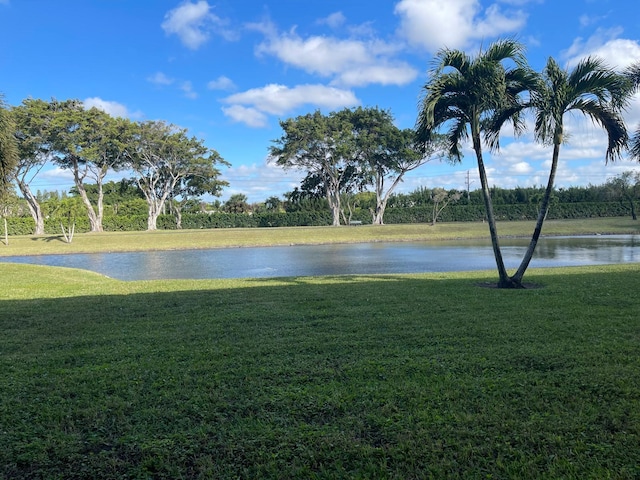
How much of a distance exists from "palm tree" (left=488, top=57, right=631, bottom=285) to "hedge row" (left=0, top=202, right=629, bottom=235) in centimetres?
4490

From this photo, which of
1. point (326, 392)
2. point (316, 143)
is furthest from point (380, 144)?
point (326, 392)

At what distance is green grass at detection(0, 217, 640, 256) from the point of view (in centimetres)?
3062

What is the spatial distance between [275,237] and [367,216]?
2488 centimetres

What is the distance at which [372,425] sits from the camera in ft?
10.3

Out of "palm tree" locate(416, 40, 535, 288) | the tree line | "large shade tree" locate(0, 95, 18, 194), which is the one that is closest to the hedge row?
the tree line

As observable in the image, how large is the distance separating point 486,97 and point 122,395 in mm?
9024

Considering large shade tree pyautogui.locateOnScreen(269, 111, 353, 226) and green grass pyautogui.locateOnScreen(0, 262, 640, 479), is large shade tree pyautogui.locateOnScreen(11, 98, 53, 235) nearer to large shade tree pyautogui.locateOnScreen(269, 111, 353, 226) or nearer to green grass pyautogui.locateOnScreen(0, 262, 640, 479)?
large shade tree pyautogui.locateOnScreen(269, 111, 353, 226)

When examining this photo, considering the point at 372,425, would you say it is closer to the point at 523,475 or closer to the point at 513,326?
the point at 523,475

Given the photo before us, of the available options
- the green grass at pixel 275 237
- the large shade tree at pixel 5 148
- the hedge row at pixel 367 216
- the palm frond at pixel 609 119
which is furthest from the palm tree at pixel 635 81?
the hedge row at pixel 367 216

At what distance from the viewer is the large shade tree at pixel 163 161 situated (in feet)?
146

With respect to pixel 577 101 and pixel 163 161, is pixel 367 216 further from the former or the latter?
pixel 577 101

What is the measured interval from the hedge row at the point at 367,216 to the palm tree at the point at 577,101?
147 ft

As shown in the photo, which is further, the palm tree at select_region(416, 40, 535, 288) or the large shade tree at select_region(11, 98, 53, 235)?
the large shade tree at select_region(11, 98, 53, 235)

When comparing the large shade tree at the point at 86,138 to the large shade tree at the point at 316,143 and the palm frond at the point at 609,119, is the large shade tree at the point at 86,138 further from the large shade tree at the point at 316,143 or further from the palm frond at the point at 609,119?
the palm frond at the point at 609,119
